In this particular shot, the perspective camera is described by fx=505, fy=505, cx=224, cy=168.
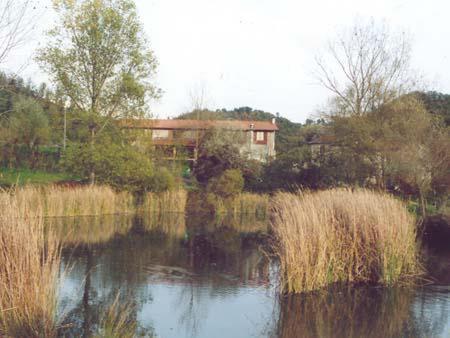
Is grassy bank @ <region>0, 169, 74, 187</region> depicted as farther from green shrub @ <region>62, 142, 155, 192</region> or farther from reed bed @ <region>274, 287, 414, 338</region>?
reed bed @ <region>274, 287, 414, 338</region>

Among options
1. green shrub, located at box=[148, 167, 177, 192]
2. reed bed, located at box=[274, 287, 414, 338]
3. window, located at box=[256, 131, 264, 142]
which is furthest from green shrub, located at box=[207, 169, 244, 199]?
window, located at box=[256, 131, 264, 142]

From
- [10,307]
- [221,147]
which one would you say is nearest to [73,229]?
[10,307]

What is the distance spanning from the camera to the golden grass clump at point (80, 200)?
66.8 feet

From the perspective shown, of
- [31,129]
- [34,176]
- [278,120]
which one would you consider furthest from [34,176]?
[278,120]

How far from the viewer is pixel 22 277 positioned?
243 inches

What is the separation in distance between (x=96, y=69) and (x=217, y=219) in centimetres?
1002

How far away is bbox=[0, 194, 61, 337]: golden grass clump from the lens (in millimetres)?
6211

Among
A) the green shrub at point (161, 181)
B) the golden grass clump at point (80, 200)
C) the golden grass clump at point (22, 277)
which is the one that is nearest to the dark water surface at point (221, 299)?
the golden grass clump at point (22, 277)

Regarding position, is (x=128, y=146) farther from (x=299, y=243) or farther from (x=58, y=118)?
(x=299, y=243)

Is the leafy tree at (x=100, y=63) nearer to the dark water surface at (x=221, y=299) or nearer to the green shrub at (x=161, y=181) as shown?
the green shrub at (x=161, y=181)

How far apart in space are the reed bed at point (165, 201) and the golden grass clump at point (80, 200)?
1.19 m

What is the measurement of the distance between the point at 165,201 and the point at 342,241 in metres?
16.2

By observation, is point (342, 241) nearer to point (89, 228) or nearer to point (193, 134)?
point (89, 228)

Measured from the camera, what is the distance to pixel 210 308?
30.6ft
